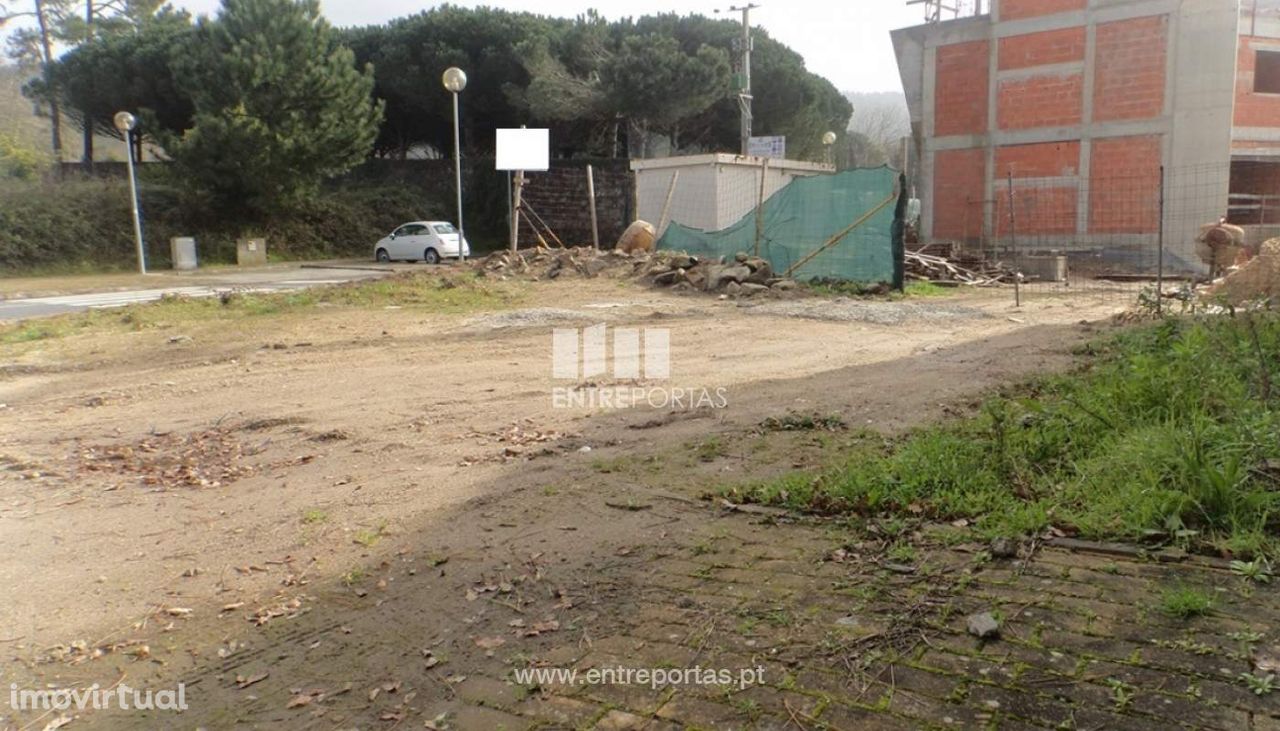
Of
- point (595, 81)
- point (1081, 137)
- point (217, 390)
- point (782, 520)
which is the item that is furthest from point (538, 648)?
point (595, 81)

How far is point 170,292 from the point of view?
20.0 metres

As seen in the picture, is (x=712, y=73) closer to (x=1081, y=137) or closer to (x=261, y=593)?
(x=1081, y=137)

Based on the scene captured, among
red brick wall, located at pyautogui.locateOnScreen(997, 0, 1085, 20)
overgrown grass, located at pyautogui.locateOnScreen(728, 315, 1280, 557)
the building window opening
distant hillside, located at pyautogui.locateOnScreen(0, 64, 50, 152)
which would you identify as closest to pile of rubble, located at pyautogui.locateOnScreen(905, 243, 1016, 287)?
red brick wall, located at pyautogui.locateOnScreen(997, 0, 1085, 20)

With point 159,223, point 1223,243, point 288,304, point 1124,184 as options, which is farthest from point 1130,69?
point 159,223

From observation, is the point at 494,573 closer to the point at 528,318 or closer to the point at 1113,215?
the point at 528,318

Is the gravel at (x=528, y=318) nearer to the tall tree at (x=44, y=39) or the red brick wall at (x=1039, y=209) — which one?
the red brick wall at (x=1039, y=209)

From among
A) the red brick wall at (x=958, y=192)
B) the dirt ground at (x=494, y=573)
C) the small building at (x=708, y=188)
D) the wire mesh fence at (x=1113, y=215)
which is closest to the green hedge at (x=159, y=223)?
the small building at (x=708, y=188)

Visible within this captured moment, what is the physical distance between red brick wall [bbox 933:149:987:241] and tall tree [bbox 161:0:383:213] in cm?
2001

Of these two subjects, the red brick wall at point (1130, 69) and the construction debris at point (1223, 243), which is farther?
the red brick wall at point (1130, 69)

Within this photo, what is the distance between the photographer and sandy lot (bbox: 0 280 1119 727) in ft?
13.0

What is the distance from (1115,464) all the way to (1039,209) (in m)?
23.5

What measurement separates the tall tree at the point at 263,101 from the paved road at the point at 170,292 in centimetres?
448

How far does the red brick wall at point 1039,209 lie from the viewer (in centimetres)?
2491

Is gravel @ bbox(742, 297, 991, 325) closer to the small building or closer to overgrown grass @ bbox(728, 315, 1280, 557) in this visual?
overgrown grass @ bbox(728, 315, 1280, 557)
